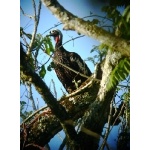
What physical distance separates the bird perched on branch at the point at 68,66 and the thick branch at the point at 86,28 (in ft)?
0.50

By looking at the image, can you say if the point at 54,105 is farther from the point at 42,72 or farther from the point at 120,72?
the point at 120,72

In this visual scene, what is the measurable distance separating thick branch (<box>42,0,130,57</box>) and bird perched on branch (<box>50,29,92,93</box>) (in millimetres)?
152

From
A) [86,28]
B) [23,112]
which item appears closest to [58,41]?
[86,28]

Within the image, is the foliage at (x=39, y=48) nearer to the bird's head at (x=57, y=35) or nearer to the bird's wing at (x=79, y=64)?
the bird's head at (x=57, y=35)

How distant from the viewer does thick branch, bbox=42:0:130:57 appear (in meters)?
1.63

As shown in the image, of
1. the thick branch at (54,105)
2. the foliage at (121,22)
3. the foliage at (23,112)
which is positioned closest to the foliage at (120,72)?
the foliage at (121,22)

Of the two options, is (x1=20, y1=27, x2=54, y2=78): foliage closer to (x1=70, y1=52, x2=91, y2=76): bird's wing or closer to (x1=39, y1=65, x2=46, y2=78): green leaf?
(x1=39, y1=65, x2=46, y2=78): green leaf

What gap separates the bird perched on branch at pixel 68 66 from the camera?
1.93 m

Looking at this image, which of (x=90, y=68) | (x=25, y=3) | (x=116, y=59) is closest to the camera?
(x=116, y=59)

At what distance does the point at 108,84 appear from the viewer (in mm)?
1825
